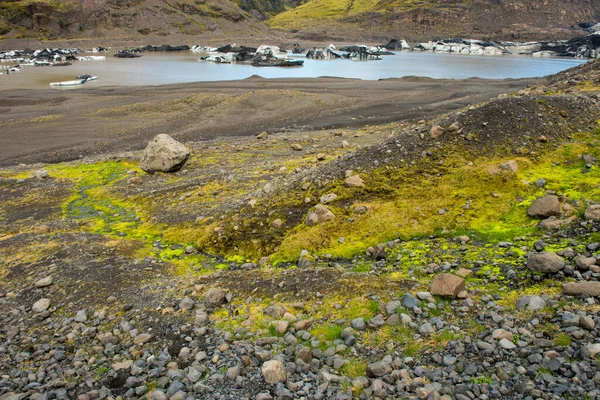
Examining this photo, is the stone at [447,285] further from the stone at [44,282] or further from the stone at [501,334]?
the stone at [44,282]

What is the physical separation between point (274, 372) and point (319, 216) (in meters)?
5.26

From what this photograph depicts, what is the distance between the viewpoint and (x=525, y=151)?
1130 centimetres

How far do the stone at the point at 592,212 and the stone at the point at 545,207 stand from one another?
0.58 metres

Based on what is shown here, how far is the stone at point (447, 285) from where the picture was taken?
6.39m

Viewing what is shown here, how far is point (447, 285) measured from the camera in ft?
21.2

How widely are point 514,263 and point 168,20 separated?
577 feet

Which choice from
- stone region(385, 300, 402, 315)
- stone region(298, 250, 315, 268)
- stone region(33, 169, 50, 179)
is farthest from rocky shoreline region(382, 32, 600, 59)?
stone region(385, 300, 402, 315)

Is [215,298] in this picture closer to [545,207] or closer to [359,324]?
[359,324]

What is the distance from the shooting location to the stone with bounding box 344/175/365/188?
1123cm

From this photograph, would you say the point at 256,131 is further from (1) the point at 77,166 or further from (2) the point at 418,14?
(2) the point at 418,14

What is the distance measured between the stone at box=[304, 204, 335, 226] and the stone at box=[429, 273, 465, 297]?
3.92m

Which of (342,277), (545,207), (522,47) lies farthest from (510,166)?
(522,47)

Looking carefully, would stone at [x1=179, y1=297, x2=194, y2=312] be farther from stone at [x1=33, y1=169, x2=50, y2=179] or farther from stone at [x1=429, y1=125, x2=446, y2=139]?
stone at [x1=33, y1=169, x2=50, y2=179]

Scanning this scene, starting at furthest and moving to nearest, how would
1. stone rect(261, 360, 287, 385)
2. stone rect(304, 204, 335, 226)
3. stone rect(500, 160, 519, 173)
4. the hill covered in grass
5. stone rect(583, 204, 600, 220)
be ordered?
1. the hill covered in grass
2. stone rect(500, 160, 519, 173)
3. stone rect(304, 204, 335, 226)
4. stone rect(583, 204, 600, 220)
5. stone rect(261, 360, 287, 385)
